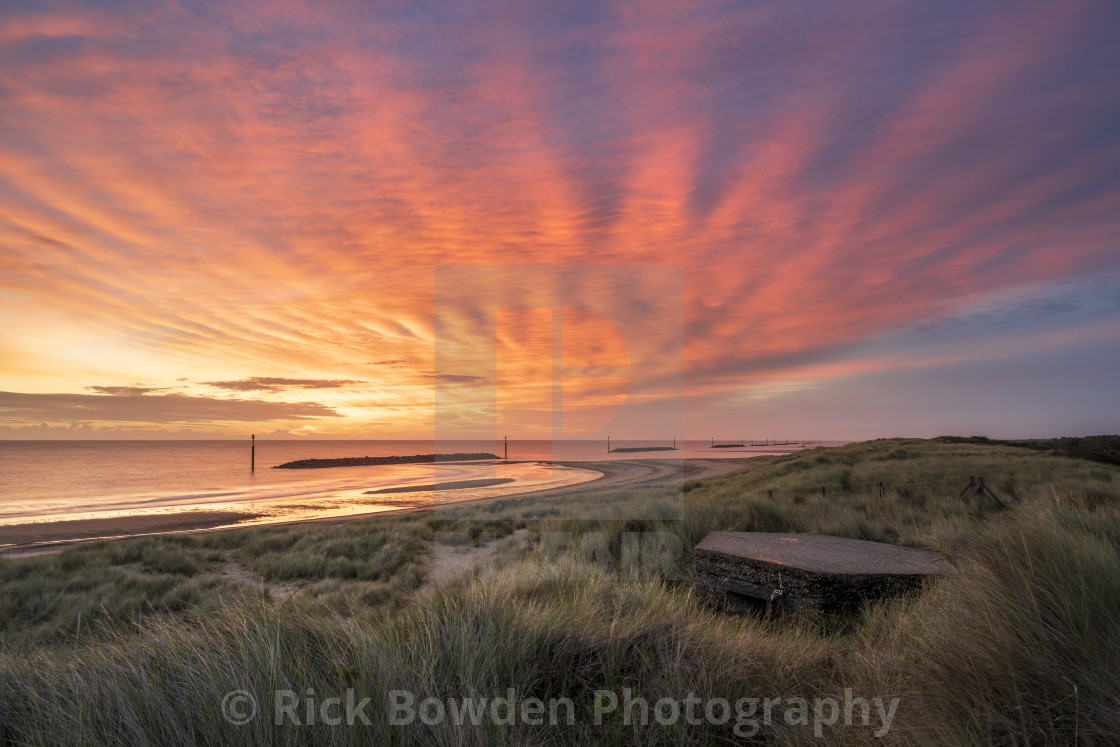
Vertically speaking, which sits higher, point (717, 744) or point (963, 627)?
point (963, 627)

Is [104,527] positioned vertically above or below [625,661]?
below

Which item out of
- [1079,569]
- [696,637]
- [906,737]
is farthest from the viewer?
[696,637]

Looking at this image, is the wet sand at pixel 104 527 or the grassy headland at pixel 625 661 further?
the wet sand at pixel 104 527

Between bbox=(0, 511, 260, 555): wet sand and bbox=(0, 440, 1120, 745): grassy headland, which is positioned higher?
bbox=(0, 440, 1120, 745): grassy headland

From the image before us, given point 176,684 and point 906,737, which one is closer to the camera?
point 906,737

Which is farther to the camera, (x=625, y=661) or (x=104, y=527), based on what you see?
(x=104, y=527)

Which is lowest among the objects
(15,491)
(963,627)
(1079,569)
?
(15,491)

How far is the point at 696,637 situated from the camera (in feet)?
11.7

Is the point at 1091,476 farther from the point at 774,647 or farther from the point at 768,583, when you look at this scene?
the point at 774,647

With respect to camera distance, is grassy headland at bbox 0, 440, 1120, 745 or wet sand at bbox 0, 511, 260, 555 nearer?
grassy headland at bbox 0, 440, 1120, 745

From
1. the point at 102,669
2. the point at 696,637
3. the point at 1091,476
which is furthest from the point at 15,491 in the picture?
the point at 1091,476

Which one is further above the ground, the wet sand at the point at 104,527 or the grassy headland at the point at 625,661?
the grassy headland at the point at 625,661

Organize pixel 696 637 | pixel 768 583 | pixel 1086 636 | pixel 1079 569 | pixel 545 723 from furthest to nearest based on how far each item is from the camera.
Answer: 1. pixel 768 583
2. pixel 696 637
3. pixel 1079 569
4. pixel 545 723
5. pixel 1086 636

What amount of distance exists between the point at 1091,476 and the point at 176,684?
67.9 ft
